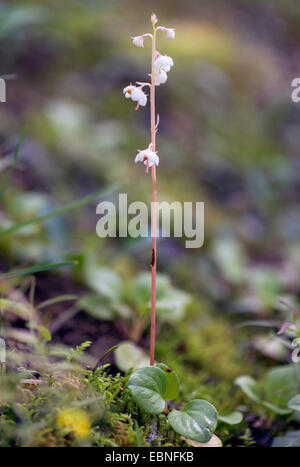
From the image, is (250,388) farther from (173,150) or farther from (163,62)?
(173,150)

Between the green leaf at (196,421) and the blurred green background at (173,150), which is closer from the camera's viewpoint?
the green leaf at (196,421)

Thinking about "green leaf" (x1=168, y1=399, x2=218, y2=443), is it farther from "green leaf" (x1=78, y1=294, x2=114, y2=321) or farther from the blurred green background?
"green leaf" (x1=78, y1=294, x2=114, y2=321)

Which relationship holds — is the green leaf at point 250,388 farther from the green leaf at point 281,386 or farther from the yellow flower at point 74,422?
the yellow flower at point 74,422

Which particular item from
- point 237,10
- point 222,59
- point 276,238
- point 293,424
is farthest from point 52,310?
point 237,10

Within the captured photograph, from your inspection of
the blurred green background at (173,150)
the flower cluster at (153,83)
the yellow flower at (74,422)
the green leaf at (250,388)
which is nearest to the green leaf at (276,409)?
the green leaf at (250,388)
